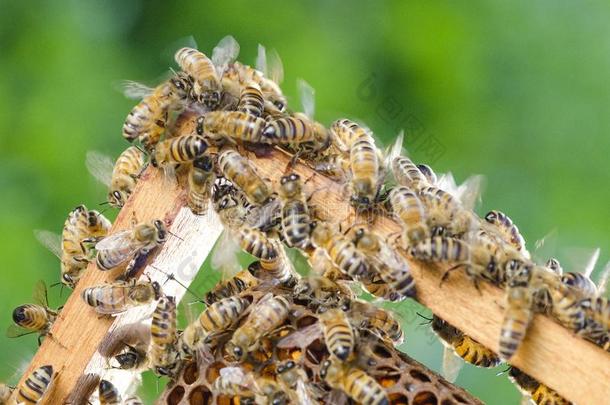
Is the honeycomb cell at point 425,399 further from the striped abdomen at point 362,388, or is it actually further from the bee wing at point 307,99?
the bee wing at point 307,99

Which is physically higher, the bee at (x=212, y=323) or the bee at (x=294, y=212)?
the bee at (x=294, y=212)

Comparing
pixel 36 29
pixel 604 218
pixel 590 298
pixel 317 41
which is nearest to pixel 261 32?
pixel 317 41

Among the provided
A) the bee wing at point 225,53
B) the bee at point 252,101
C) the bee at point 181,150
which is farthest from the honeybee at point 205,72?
the bee at point 181,150

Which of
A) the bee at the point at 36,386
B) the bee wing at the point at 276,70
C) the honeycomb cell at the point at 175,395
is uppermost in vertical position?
the bee wing at the point at 276,70

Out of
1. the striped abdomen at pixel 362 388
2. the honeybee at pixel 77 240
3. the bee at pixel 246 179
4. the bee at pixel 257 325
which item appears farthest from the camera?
the honeybee at pixel 77 240

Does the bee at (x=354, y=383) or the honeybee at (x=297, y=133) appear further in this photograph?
the honeybee at (x=297, y=133)

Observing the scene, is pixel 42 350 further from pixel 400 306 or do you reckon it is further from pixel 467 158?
pixel 467 158
